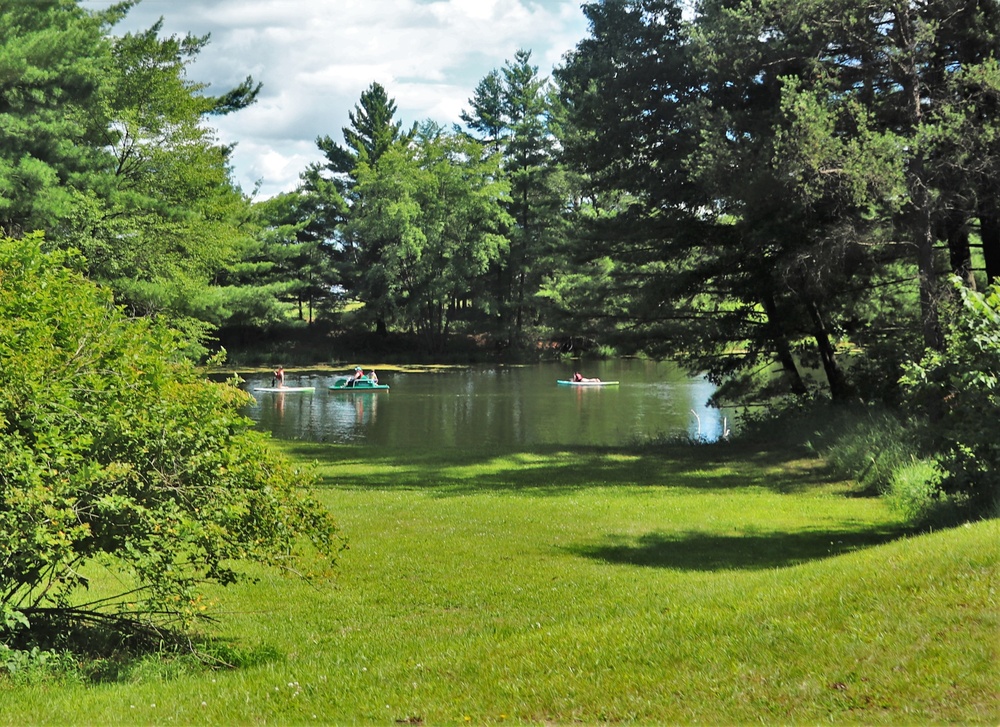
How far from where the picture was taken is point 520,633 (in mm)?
6844

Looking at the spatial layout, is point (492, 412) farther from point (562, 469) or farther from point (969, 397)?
point (969, 397)

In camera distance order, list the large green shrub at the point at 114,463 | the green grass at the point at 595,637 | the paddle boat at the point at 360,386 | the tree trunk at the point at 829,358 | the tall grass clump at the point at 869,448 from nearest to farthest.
A: the green grass at the point at 595,637
the large green shrub at the point at 114,463
the tall grass clump at the point at 869,448
the tree trunk at the point at 829,358
the paddle boat at the point at 360,386

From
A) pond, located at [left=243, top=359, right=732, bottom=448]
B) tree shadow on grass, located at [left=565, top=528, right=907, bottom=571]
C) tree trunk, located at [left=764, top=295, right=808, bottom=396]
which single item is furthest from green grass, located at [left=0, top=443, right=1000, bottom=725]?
pond, located at [left=243, top=359, right=732, bottom=448]

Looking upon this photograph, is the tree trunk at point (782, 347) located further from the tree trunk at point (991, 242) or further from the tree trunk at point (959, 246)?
the tree trunk at point (991, 242)

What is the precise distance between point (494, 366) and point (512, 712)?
51659 millimetres

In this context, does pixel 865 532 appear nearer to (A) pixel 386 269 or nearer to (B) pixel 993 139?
(B) pixel 993 139

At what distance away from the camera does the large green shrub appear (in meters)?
5.79

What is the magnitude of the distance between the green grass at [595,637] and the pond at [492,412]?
13072mm

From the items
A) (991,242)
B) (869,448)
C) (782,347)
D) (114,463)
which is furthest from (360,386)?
(114,463)

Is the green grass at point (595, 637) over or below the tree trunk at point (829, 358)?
below

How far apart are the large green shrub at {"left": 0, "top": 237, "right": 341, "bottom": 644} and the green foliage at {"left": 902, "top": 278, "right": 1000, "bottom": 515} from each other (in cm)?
636

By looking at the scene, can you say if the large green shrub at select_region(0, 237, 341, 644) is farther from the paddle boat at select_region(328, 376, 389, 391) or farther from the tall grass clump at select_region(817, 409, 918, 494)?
the paddle boat at select_region(328, 376, 389, 391)

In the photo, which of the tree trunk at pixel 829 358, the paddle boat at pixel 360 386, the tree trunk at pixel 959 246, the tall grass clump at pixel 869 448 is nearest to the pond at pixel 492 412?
the paddle boat at pixel 360 386

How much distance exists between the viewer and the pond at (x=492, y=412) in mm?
26516
